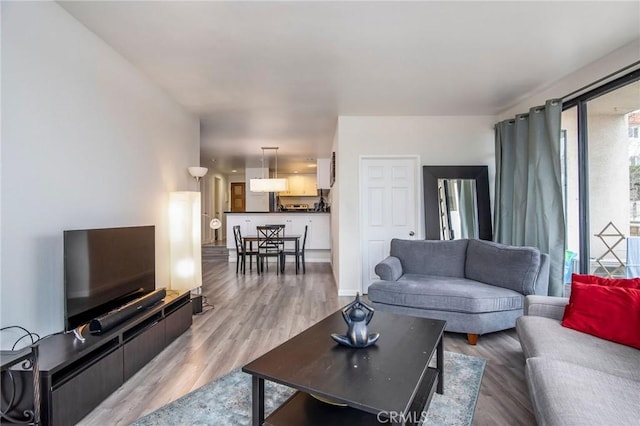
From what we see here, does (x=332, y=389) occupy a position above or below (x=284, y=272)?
above

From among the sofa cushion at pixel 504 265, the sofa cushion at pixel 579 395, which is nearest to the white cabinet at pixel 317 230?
the sofa cushion at pixel 504 265

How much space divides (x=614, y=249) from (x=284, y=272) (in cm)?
473

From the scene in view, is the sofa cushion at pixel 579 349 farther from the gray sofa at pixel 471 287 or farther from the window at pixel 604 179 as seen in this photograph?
the window at pixel 604 179

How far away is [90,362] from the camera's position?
1800mm

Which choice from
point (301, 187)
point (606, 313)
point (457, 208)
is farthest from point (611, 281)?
point (301, 187)

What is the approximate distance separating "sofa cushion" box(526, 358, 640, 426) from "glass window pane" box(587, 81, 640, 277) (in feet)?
6.52

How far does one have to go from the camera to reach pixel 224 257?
25.5 ft

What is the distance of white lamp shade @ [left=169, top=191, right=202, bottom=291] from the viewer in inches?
134

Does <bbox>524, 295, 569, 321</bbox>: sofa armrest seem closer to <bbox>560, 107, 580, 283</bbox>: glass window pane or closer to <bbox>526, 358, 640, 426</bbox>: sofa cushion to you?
<bbox>526, 358, 640, 426</bbox>: sofa cushion

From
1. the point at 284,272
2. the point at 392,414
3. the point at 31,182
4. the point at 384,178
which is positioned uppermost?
the point at 384,178

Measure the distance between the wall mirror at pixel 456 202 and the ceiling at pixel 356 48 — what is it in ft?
2.93

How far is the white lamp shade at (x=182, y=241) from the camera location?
3402mm

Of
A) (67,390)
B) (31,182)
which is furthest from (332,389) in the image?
(31,182)

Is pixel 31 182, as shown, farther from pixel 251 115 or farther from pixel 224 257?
pixel 224 257
